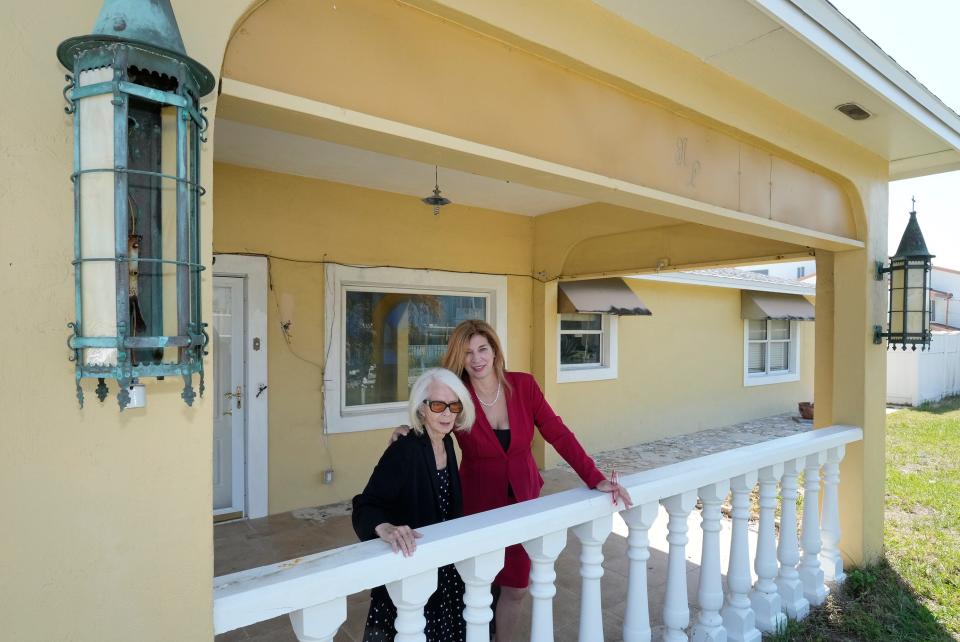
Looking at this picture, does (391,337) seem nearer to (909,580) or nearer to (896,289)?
(896,289)

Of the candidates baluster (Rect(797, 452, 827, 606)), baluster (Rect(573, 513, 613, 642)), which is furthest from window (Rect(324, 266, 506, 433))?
baluster (Rect(797, 452, 827, 606))

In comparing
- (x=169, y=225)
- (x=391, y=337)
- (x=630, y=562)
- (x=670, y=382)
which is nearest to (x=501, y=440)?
(x=630, y=562)

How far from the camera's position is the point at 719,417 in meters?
10.4

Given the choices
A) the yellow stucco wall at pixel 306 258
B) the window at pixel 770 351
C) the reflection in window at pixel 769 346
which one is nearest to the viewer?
the yellow stucco wall at pixel 306 258

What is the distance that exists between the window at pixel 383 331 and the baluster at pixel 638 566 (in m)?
3.78

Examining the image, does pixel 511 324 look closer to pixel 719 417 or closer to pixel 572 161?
pixel 572 161

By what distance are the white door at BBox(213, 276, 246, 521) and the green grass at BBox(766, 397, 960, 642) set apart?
4366mm

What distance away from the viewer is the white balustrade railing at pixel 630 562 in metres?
1.42

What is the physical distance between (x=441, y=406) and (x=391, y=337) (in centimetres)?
385

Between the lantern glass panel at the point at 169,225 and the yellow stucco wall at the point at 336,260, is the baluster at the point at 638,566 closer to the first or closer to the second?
the lantern glass panel at the point at 169,225

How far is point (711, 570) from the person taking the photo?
2.44 m

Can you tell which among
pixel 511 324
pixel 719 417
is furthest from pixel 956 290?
pixel 511 324

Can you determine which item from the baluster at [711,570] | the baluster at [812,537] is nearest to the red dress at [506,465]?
the baluster at [711,570]

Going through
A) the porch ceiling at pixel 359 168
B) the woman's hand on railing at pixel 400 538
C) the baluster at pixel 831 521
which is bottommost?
the baluster at pixel 831 521
